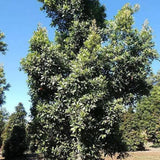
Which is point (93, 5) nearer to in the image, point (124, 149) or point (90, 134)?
point (90, 134)

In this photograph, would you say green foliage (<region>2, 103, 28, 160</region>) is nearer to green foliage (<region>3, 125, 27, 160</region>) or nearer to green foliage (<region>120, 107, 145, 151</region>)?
green foliage (<region>3, 125, 27, 160</region>)

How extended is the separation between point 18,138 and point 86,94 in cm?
2192

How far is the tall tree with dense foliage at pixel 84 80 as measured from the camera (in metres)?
7.20

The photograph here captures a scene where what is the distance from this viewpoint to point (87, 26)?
31.2 feet

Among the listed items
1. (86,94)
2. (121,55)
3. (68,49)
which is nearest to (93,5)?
(68,49)

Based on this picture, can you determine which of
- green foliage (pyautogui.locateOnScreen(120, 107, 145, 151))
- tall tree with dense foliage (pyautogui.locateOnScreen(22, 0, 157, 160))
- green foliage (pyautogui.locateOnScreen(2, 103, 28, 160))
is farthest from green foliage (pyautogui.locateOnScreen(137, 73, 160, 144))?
tall tree with dense foliage (pyautogui.locateOnScreen(22, 0, 157, 160))

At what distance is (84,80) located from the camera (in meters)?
7.25

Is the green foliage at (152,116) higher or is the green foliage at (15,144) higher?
the green foliage at (152,116)

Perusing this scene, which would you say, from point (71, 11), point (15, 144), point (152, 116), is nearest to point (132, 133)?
point (152, 116)

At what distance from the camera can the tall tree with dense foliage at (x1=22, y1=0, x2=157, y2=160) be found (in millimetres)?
7199

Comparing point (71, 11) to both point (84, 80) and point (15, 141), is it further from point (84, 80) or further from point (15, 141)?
point (15, 141)

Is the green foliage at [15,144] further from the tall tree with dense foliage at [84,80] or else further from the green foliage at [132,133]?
the tall tree with dense foliage at [84,80]

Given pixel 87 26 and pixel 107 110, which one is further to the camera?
pixel 87 26

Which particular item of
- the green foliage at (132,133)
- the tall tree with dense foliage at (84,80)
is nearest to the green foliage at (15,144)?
the green foliage at (132,133)
